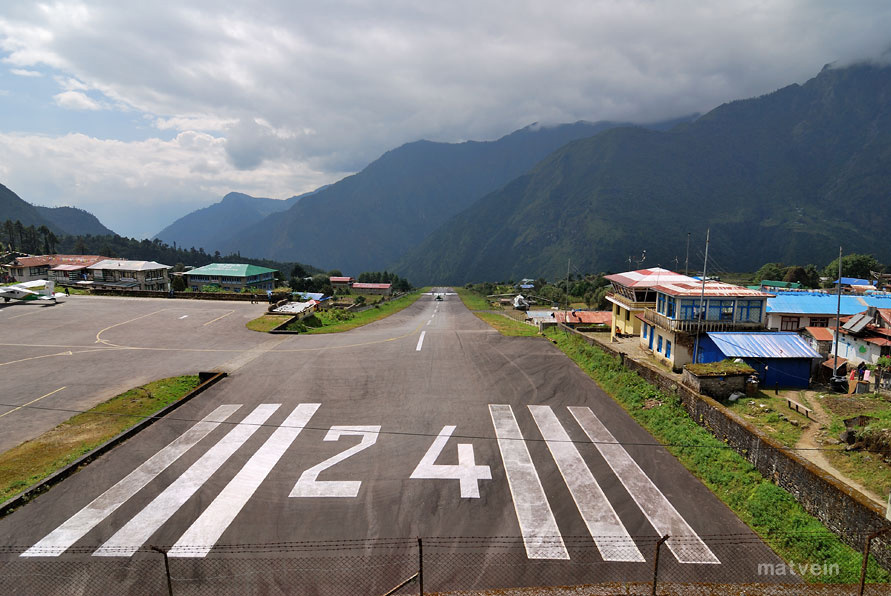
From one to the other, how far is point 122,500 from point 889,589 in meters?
20.8

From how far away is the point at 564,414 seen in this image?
21.2 m

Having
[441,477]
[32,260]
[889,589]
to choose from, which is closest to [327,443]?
[441,477]

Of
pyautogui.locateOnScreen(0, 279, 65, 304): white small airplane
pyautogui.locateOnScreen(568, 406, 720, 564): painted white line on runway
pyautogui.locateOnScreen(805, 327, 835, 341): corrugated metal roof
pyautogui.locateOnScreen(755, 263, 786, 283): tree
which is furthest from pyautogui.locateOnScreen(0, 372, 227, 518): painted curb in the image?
pyautogui.locateOnScreen(755, 263, 786, 283): tree

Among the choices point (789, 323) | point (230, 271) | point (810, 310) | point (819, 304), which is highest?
point (230, 271)

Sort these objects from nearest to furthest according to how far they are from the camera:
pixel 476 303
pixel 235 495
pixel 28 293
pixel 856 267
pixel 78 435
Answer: pixel 235 495
pixel 78 435
pixel 28 293
pixel 476 303
pixel 856 267

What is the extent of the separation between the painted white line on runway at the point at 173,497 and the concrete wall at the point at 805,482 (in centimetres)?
1928

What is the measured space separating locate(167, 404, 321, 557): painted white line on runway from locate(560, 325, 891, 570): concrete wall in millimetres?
17382

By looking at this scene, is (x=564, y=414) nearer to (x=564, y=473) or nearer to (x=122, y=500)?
(x=564, y=473)

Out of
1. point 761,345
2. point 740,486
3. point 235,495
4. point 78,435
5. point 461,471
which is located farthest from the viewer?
point 761,345

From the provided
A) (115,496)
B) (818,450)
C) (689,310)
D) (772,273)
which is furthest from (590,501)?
(772,273)

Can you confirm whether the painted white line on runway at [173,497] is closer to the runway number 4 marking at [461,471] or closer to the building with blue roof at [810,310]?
the runway number 4 marking at [461,471]

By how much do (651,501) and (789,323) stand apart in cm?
4420

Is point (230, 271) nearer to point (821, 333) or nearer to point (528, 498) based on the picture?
point (528, 498)

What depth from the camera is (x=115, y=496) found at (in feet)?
44.7
